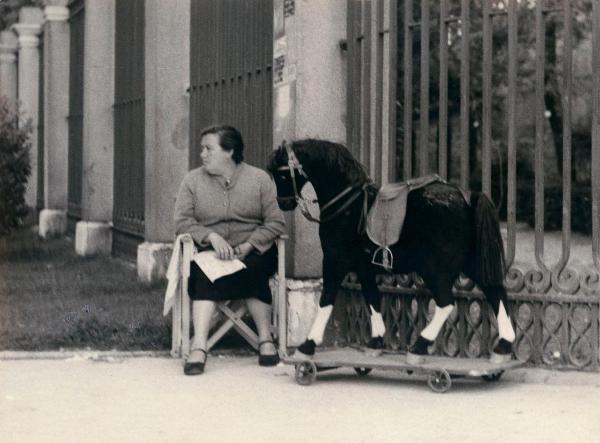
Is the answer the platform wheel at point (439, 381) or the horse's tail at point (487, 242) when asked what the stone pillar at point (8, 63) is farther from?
the platform wheel at point (439, 381)

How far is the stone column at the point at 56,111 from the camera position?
68.0 ft

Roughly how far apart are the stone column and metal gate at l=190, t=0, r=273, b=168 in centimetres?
842

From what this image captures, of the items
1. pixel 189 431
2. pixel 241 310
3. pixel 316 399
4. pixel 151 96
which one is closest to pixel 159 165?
pixel 151 96

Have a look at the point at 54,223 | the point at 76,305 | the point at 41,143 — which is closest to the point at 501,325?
the point at 76,305

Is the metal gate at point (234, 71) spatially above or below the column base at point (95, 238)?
above

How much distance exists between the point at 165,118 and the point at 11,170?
14.0 ft

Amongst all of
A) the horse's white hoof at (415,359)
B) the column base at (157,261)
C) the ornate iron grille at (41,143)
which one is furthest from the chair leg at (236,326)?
the ornate iron grille at (41,143)

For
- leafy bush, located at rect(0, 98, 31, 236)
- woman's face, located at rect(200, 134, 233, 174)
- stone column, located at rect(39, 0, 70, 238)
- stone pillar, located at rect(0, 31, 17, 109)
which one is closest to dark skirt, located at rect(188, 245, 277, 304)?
woman's face, located at rect(200, 134, 233, 174)

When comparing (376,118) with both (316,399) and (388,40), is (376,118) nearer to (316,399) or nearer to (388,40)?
(388,40)

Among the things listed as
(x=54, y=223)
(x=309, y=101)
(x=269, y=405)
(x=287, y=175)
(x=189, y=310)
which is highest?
(x=309, y=101)

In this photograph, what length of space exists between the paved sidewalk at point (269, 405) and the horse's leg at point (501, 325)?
19 cm

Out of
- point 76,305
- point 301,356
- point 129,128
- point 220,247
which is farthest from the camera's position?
point 129,128

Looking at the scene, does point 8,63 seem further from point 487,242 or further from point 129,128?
point 487,242

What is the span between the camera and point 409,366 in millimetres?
7523
